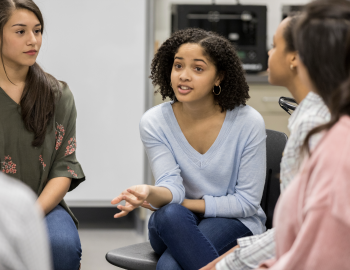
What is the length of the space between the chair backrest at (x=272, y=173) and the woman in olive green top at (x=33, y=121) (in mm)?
675

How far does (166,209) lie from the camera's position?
1.29m

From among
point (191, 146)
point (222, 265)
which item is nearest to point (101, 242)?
point (191, 146)

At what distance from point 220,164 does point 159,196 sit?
27 centimetres

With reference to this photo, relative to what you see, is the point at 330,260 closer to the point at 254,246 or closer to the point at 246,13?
the point at 254,246

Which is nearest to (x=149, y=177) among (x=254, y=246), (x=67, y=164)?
(x=67, y=164)

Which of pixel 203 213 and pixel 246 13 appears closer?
pixel 203 213

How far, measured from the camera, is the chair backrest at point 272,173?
1537mm

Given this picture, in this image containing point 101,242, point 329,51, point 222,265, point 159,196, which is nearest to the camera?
point 329,51

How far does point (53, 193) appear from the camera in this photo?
1486 mm

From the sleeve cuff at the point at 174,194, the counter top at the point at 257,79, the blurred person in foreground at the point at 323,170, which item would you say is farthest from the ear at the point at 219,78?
the counter top at the point at 257,79

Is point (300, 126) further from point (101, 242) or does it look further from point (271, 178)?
point (101, 242)

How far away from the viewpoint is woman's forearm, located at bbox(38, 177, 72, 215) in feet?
4.78

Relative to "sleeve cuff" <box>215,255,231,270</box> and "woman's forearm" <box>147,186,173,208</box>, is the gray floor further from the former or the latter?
"sleeve cuff" <box>215,255,231,270</box>

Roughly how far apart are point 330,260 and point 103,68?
2266 millimetres
